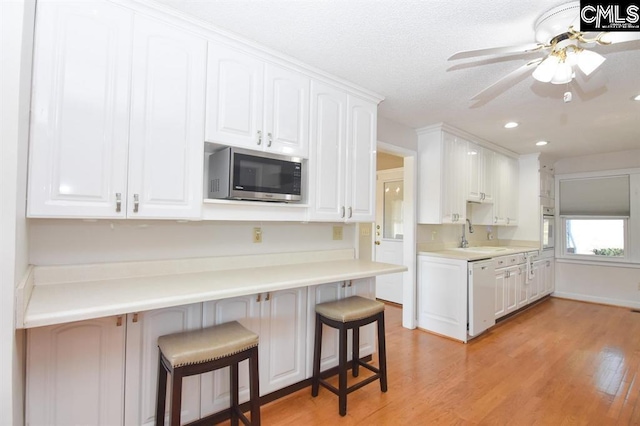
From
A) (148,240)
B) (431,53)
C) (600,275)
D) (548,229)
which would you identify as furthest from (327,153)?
(600,275)

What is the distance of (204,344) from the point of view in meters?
1.59

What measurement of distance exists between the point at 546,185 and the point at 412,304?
3.40 metres

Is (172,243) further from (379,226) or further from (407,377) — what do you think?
(379,226)

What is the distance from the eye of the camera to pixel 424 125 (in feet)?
11.9

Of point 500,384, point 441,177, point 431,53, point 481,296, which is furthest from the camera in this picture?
point 441,177

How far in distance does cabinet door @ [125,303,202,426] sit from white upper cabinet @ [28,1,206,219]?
59 cm

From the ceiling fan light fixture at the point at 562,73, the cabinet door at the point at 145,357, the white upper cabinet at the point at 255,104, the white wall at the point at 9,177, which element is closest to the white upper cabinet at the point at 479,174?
the ceiling fan light fixture at the point at 562,73

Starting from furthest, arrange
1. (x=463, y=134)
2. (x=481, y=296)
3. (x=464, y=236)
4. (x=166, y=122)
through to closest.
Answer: (x=464, y=236) → (x=463, y=134) → (x=481, y=296) → (x=166, y=122)

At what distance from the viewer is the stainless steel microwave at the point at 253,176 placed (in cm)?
184

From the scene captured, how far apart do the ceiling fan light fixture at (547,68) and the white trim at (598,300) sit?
16.0 feet

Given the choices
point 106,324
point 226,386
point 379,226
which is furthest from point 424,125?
point 106,324

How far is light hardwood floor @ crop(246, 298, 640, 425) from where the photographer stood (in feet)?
6.89

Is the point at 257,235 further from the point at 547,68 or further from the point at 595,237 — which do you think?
the point at 595,237

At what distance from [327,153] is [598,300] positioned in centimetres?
544
